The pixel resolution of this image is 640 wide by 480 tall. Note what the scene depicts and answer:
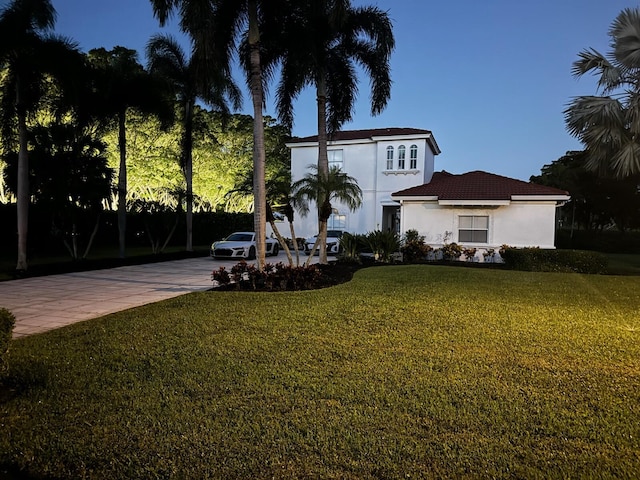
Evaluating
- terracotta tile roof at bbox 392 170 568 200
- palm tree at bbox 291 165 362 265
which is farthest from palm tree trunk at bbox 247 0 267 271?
terracotta tile roof at bbox 392 170 568 200

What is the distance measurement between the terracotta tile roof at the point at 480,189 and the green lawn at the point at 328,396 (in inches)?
403

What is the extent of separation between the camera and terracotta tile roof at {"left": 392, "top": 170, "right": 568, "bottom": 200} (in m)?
16.5

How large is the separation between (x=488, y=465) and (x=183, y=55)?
2148 centimetres

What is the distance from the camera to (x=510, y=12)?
1664cm

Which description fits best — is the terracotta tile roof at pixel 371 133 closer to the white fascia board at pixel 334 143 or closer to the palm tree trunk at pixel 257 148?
the white fascia board at pixel 334 143

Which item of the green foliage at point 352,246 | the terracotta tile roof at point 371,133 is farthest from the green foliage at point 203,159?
the green foliage at point 352,246

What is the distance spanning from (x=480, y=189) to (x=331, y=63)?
8219 millimetres

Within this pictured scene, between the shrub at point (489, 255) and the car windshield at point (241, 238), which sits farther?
the car windshield at point (241, 238)

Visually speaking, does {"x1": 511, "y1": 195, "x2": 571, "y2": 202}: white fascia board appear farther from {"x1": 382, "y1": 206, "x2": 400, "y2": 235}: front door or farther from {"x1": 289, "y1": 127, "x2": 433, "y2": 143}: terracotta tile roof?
{"x1": 382, "y1": 206, "x2": 400, "y2": 235}: front door

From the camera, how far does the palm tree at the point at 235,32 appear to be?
32.3 ft

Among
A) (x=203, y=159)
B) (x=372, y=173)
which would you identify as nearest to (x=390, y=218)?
(x=372, y=173)

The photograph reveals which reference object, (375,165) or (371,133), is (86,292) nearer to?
(375,165)

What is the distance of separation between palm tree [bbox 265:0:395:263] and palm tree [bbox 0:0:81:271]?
628 centimetres

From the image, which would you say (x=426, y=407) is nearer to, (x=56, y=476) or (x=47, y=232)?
(x=56, y=476)
